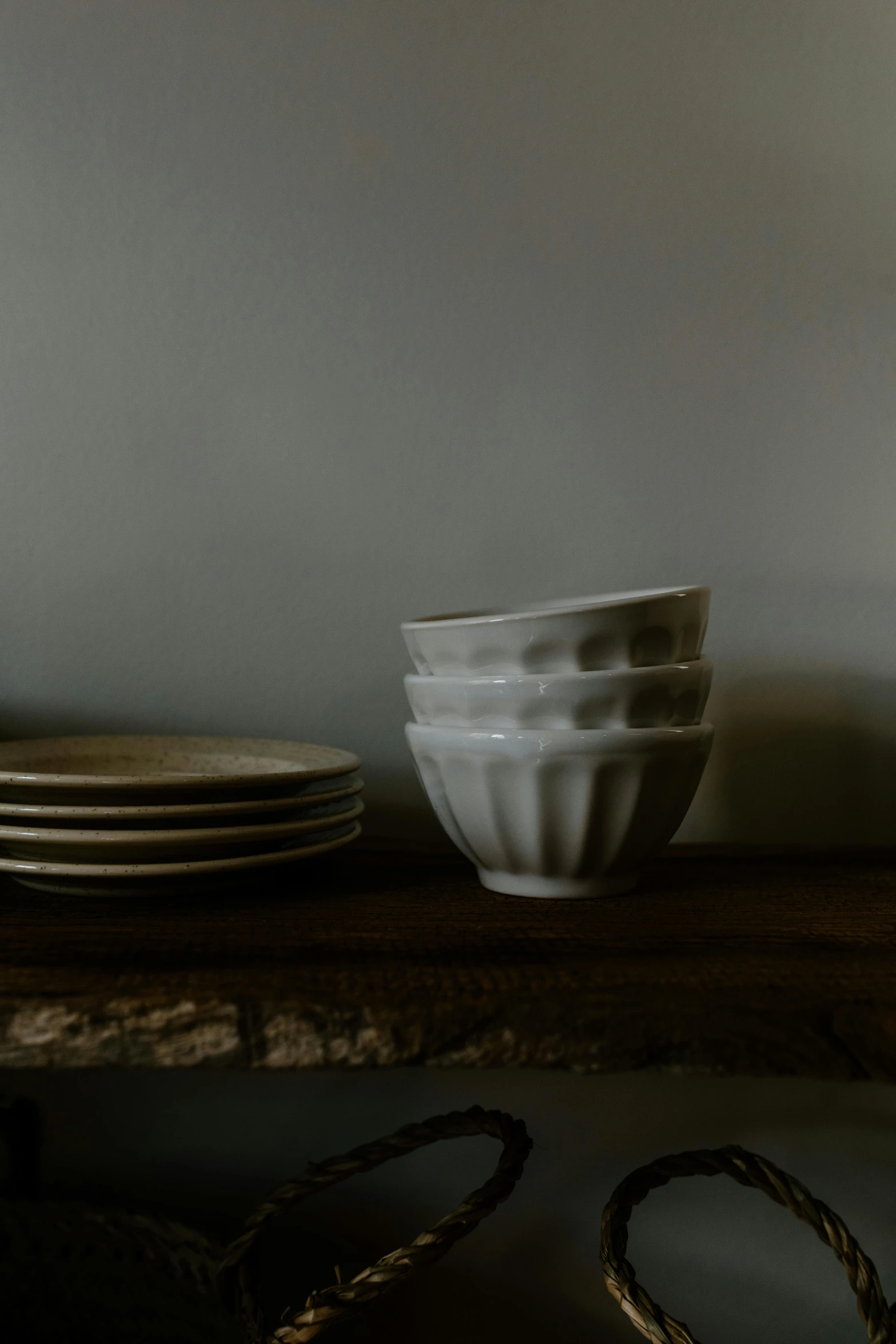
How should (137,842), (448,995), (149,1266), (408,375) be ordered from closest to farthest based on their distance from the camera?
(448,995) → (137,842) → (149,1266) → (408,375)

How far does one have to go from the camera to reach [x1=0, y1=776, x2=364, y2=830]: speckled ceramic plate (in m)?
0.57

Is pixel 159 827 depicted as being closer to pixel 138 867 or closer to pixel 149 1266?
pixel 138 867

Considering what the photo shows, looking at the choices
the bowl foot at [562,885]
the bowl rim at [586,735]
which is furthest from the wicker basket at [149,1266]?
the bowl rim at [586,735]

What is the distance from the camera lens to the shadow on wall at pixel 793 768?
2.82 feet

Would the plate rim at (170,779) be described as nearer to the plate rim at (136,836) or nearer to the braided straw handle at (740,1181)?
the plate rim at (136,836)

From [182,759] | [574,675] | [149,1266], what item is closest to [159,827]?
[182,759]

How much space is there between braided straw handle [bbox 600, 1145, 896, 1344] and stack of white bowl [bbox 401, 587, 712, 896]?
191mm

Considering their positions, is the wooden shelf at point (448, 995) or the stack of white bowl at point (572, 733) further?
the stack of white bowl at point (572, 733)

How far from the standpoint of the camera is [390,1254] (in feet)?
2.09

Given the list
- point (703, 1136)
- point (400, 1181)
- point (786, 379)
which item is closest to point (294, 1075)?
point (400, 1181)

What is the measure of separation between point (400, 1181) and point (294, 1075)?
134 millimetres

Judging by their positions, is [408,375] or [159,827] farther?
[408,375]

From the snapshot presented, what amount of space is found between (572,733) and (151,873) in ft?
0.90

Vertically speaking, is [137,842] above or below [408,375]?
below
